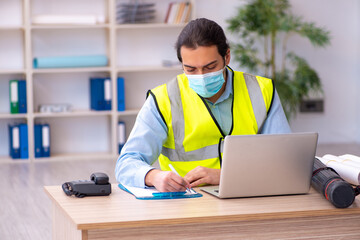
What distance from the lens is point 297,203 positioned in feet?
5.61

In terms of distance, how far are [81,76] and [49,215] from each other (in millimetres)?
2470

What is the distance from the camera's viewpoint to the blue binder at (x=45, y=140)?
213 inches

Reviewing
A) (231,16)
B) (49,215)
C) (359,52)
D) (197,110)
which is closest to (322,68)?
(359,52)

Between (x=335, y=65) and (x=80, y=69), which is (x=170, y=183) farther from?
(x=335, y=65)

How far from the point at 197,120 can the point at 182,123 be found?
6 centimetres

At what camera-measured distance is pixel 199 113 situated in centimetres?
212

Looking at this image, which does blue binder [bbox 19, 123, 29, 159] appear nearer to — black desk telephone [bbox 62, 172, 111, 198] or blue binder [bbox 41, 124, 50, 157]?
blue binder [bbox 41, 124, 50, 157]

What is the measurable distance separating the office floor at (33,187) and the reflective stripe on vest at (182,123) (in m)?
1.26

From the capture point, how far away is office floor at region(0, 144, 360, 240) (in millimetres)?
3254

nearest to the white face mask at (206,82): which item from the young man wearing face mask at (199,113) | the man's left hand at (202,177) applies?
the young man wearing face mask at (199,113)

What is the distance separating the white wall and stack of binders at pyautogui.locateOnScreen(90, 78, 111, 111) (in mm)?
1967

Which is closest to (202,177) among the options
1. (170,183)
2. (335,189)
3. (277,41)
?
(170,183)

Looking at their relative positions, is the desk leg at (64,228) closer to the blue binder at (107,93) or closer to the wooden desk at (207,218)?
the wooden desk at (207,218)

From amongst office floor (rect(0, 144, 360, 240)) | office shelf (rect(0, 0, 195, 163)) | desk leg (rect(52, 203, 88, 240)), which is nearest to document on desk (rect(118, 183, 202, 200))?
desk leg (rect(52, 203, 88, 240))
